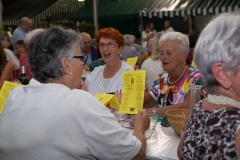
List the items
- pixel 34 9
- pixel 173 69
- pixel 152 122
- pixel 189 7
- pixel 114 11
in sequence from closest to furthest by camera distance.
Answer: pixel 152 122
pixel 173 69
pixel 189 7
pixel 114 11
pixel 34 9

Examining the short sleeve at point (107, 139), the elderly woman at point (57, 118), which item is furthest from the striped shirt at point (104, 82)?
the short sleeve at point (107, 139)

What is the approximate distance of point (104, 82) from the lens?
381cm

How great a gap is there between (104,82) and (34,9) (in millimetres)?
13796

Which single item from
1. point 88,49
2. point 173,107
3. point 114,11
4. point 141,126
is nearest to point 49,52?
point 141,126

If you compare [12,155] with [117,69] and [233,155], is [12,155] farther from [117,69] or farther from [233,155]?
[117,69]

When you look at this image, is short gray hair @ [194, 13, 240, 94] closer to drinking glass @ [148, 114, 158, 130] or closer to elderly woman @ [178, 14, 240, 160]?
elderly woman @ [178, 14, 240, 160]

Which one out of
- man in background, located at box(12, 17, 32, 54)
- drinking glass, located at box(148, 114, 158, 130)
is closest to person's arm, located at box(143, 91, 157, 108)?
drinking glass, located at box(148, 114, 158, 130)

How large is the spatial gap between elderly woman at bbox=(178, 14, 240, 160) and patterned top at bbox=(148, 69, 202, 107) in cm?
156

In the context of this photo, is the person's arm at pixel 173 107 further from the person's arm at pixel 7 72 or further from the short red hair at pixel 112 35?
the person's arm at pixel 7 72

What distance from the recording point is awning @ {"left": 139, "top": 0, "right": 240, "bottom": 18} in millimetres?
11866

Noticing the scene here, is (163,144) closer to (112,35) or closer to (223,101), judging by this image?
(223,101)

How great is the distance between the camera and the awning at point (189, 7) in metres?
11.9

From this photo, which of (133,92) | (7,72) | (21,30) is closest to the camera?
(133,92)

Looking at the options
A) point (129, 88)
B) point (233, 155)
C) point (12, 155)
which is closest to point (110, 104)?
point (129, 88)
